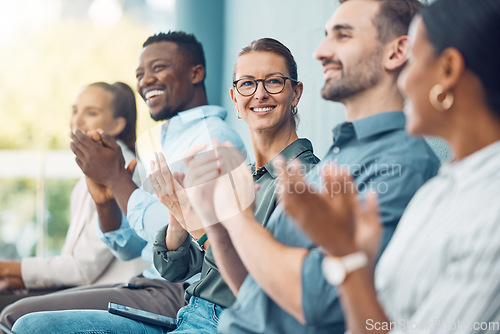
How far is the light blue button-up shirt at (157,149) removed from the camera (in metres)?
1.56

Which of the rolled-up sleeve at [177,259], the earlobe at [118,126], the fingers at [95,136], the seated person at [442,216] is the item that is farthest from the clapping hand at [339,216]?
the earlobe at [118,126]

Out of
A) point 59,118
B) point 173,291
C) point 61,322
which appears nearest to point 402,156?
point 61,322

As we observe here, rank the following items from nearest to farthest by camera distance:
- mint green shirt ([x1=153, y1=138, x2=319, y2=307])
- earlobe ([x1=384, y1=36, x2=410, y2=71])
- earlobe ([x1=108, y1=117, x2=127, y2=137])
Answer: earlobe ([x1=384, y1=36, x2=410, y2=71]) < mint green shirt ([x1=153, y1=138, x2=319, y2=307]) < earlobe ([x1=108, y1=117, x2=127, y2=137])

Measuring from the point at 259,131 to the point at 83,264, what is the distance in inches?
39.4

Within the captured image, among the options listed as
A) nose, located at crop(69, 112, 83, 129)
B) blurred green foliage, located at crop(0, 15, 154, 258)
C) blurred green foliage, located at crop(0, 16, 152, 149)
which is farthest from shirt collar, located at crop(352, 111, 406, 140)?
blurred green foliage, located at crop(0, 16, 152, 149)

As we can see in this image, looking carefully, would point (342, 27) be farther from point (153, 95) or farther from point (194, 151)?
point (153, 95)

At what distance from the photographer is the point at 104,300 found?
1678 mm

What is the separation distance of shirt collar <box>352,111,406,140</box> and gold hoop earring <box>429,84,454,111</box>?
21 centimetres

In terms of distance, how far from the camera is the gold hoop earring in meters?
0.68

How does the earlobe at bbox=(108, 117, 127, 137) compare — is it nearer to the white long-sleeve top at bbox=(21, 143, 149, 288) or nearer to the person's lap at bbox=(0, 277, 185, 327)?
the white long-sleeve top at bbox=(21, 143, 149, 288)

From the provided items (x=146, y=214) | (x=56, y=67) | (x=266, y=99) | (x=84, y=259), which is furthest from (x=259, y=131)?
(x=56, y=67)

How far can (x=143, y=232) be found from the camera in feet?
5.42

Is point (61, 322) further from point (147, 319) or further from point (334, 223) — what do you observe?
point (334, 223)

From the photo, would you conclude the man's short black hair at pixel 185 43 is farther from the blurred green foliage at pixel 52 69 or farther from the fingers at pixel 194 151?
the blurred green foliage at pixel 52 69
